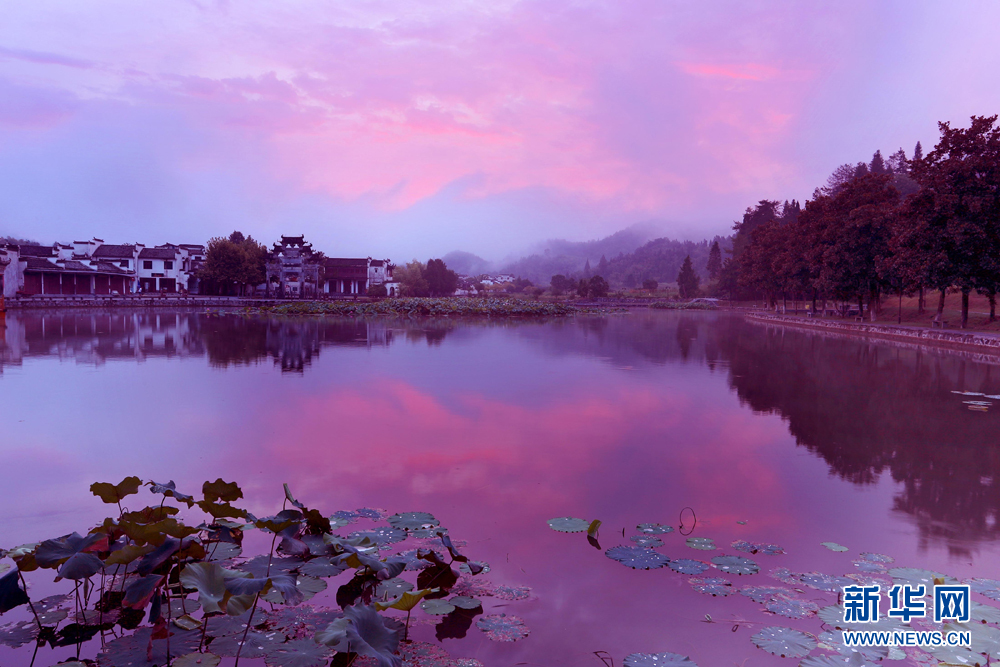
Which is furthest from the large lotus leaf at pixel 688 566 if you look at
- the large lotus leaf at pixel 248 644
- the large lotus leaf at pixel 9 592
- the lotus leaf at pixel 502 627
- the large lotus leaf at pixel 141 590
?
the large lotus leaf at pixel 9 592

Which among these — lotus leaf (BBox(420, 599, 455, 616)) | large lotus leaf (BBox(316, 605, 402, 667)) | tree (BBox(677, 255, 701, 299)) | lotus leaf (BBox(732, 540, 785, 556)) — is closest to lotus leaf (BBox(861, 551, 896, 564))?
lotus leaf (BBox(732, 540, 785, 556))

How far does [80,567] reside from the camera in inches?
139

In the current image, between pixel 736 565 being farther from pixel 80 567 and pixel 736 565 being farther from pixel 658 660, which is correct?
pixel 80 567

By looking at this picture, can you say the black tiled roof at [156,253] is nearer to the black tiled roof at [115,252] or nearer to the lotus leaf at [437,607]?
the black tiled roof at [115,252]

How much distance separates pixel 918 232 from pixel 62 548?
30.2 metres

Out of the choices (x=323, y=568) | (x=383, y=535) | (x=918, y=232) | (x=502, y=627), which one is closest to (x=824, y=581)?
(x=502, y=627)

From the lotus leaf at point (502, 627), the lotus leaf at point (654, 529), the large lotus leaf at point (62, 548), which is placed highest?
the large lotus leaf at point (62, 548)

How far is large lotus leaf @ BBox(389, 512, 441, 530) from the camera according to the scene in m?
5.38

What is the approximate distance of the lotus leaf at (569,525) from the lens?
5.41m

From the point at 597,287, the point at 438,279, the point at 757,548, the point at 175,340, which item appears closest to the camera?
the point at 757,548

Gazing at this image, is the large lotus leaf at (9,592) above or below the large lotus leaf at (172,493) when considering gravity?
below

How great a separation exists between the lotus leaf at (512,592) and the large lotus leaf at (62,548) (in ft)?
8.93

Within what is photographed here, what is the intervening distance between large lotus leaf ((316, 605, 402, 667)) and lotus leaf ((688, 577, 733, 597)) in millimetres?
2512

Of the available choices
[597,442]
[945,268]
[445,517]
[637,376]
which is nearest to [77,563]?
[445,517]
